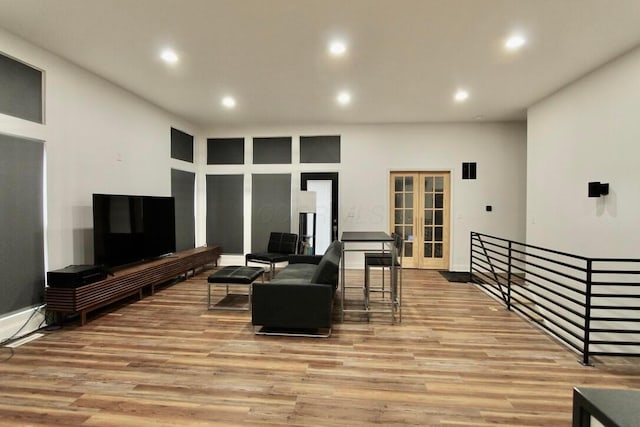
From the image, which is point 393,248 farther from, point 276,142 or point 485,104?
point 276,142

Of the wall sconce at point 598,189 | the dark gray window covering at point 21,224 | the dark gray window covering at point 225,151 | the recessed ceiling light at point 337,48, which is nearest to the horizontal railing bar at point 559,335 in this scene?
the wall sconce at point 598,189

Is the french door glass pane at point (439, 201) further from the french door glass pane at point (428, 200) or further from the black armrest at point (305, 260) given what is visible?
the black armrest at point (305, 260)

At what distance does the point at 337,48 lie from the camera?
334cm

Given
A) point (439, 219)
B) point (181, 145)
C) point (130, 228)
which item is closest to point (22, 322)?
point (130, 228)

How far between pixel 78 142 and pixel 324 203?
14.0 ft

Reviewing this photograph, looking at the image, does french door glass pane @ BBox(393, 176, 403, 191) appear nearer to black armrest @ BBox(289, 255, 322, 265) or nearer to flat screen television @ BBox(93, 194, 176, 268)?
black armrest @ BBox(289, 255, 322, 265)

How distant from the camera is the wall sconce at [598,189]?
12.0 feet

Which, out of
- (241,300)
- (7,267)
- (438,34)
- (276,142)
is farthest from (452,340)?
(276,142)

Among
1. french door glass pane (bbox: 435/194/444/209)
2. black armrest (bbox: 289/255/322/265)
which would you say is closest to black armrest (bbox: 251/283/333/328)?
black armrest (bbox: 289/255/322/265)

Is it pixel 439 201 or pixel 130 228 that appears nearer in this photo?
pixel 130 228

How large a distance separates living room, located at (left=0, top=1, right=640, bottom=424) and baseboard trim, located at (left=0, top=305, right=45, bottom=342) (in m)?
0.02

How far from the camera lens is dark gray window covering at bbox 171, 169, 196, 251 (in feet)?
19.6

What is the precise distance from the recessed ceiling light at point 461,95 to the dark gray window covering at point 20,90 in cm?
538

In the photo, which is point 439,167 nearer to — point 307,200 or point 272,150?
point 307,200
